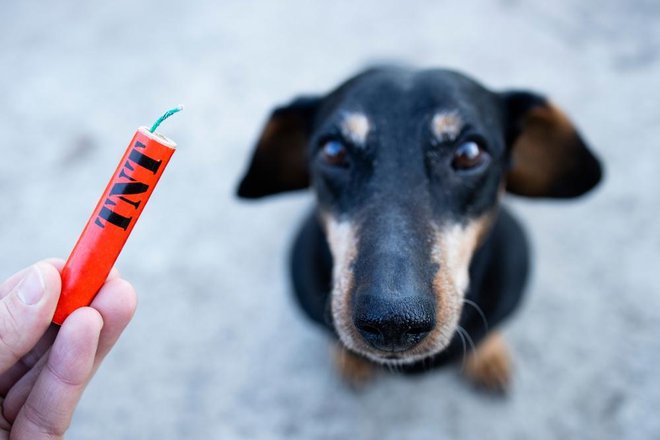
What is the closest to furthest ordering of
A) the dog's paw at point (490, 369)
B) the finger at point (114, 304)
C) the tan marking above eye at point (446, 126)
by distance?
the finger at point (114, 304) → the tan marking above eye at point (446, 126) → the dog's paw at point (490, 369)

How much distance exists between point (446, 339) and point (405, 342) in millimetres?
198

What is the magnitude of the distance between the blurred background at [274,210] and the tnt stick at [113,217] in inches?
55.4

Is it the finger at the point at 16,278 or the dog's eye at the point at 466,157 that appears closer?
the finger at the point at 16,278

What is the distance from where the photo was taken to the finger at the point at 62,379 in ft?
4.61

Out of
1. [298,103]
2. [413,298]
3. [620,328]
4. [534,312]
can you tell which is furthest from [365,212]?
→ [620,328]

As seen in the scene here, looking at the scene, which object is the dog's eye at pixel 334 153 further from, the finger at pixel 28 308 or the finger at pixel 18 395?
the finger at pixel 18 395

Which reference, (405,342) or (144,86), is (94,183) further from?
(405,342)

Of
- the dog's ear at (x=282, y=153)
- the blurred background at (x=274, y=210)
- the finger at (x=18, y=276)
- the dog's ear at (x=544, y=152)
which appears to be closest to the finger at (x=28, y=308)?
the finger at (x=18, y=276)

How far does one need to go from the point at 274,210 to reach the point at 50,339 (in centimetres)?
190

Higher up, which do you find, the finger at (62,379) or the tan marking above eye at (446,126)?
the tan marking above eye at (446,126)

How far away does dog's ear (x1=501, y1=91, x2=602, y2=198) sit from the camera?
227 cm

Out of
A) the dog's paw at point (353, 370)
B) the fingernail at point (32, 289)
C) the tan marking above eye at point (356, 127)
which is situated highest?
the tan marking above eye at point (356, 127)

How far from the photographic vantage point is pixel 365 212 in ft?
6.00

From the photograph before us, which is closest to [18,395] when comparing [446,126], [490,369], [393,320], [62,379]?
[62,379]
